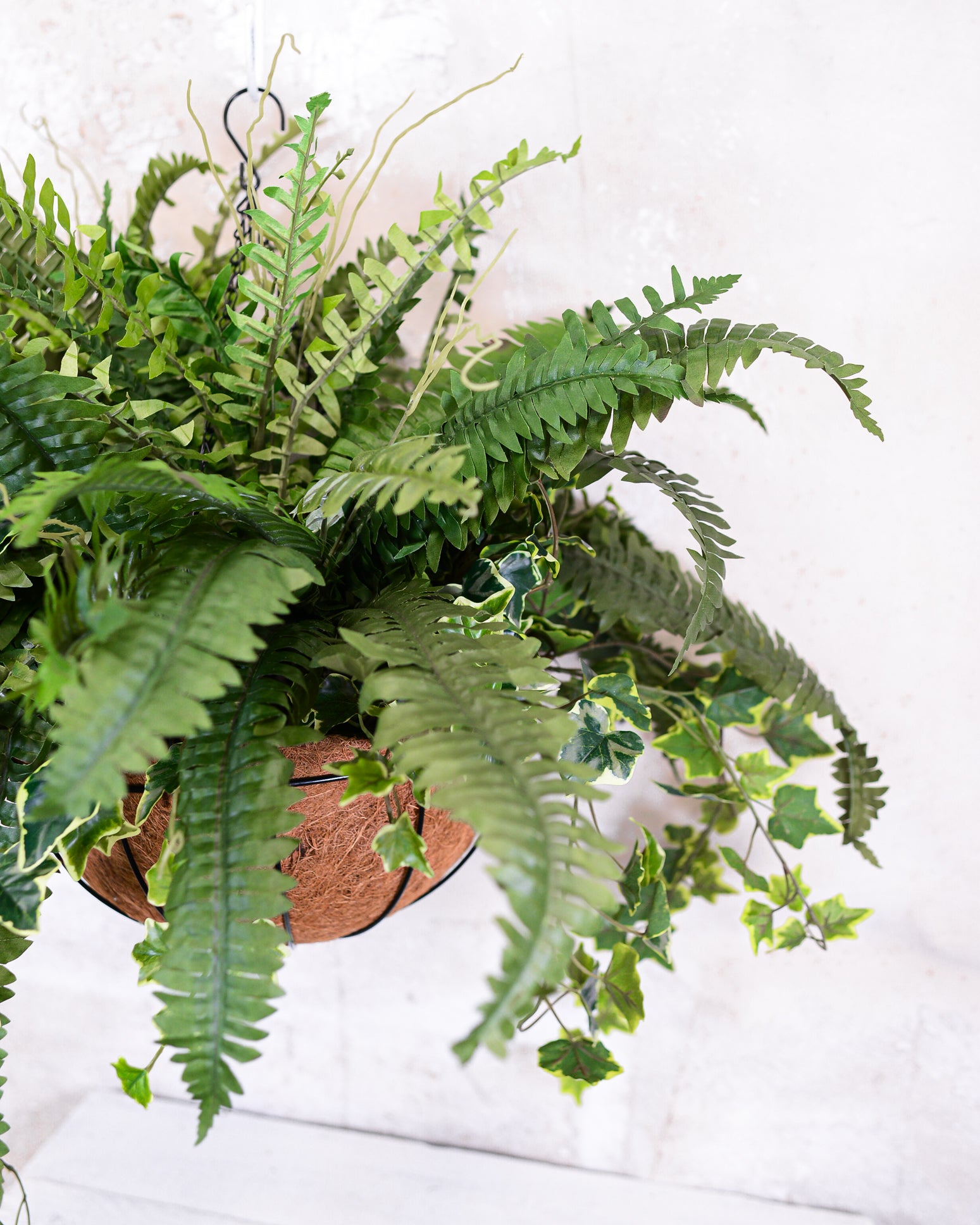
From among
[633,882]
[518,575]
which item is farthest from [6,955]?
[633,882]

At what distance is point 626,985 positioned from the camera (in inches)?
32.9

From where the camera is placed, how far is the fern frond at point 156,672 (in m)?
0.34

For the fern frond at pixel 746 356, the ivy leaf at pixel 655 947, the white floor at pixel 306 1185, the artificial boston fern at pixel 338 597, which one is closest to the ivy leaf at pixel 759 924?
the artificial boston fern at pixel 338 597

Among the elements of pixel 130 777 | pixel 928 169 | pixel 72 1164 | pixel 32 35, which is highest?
pixel 928 169

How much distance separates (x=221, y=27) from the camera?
915 mm

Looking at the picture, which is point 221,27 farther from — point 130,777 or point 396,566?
point 130,777

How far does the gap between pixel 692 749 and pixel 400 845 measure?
0.44 m

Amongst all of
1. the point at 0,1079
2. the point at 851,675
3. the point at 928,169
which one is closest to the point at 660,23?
the point at 928,169

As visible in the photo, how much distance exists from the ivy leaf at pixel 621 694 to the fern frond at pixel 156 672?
357 millimetres

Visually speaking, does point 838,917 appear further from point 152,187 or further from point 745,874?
point 152,187

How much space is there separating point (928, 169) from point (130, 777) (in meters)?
0.95

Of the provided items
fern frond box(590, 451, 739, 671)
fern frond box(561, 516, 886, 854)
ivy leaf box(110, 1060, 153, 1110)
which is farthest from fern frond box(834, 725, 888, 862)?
ivy leaf box(110, 1060, 153, 1110)

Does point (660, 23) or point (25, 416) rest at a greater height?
point (660, 23)

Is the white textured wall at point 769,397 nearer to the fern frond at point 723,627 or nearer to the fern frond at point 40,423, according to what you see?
the fern frond at point 723,627
